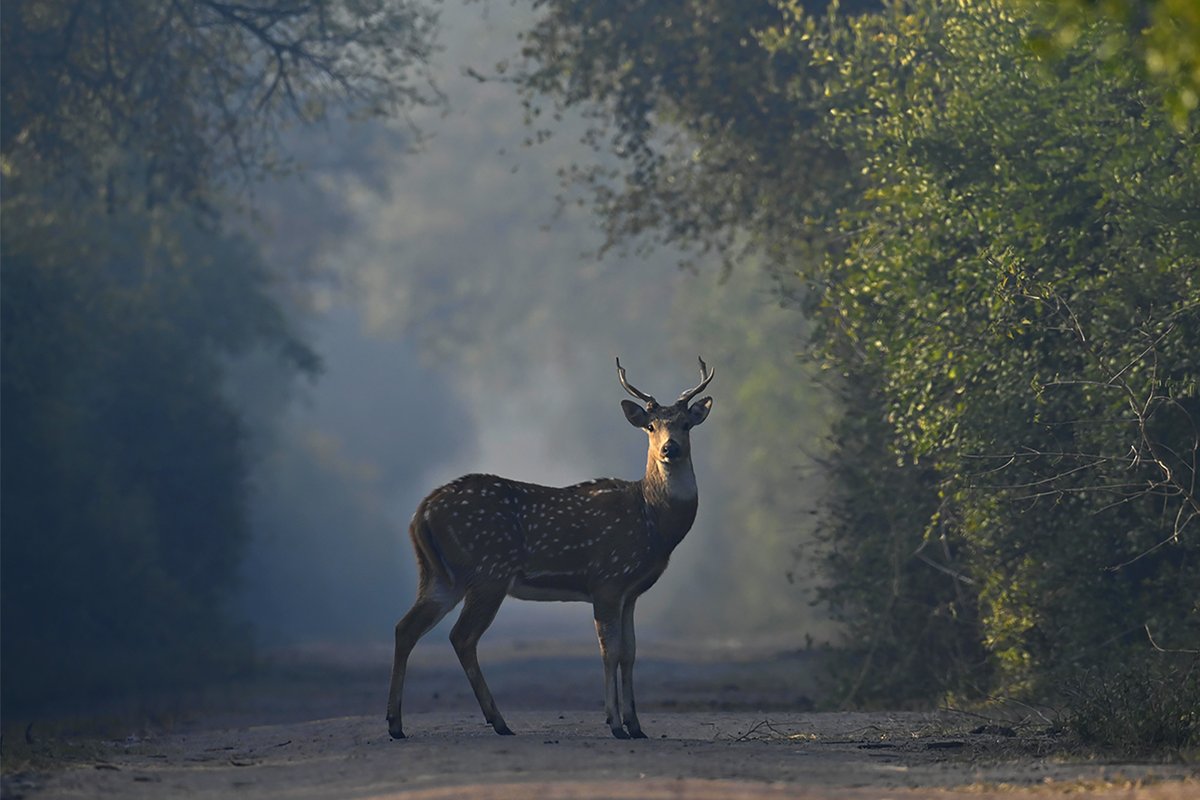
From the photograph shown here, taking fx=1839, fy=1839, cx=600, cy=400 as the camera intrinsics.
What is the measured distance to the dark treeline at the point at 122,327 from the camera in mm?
26859

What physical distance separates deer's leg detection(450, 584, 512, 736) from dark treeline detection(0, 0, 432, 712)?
12518 millimetres

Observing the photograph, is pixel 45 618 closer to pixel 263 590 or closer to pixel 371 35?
pixel 371 35

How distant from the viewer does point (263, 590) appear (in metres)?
53.3

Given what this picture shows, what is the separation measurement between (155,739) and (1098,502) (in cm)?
889

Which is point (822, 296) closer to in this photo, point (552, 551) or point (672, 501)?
point (672, 501)

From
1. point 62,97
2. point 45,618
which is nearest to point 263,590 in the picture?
point 45,618

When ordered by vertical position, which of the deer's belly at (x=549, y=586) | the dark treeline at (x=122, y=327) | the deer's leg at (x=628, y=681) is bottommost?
the deer's leg at (x=628, y=681)

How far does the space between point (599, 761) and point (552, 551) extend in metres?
2.91

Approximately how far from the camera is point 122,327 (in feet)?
107

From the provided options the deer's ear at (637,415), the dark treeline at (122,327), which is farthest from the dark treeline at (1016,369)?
the dark treeline at (122,327)

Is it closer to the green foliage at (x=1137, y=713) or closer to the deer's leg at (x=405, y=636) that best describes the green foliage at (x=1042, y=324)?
the green foliage at (x=1137, y=713)

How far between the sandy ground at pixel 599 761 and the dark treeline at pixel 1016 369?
1.31 metres

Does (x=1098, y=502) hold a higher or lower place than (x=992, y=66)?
lower

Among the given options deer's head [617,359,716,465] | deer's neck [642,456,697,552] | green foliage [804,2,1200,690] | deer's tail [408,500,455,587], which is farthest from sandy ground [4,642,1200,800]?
deer's head [617,359,716,465]
